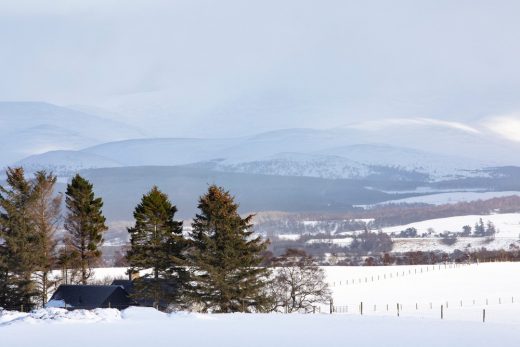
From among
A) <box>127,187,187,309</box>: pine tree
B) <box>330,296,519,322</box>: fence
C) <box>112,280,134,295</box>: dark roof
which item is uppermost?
<box>127,187,187,309</box>: pine tree

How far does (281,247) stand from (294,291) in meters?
132

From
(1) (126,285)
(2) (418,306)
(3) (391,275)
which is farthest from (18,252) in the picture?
(3) (391,275)

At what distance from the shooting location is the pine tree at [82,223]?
61562 millimetres

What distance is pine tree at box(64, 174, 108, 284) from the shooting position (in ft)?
202

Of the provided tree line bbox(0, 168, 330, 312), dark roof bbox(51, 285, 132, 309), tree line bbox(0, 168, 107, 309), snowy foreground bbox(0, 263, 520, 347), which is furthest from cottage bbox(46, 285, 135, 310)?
snowy foreground bbox(0, 263, 520, 347)

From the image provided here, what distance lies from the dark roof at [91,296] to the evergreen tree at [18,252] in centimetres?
318

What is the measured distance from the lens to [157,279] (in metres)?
57.2

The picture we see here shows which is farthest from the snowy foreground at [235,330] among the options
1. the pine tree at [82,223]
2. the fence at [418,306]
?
the pine tree at [82,223]

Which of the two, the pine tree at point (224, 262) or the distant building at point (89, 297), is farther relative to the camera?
the distant building at point (89, 297)

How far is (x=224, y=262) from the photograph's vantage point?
178 feet

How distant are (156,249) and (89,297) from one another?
644 centimetres

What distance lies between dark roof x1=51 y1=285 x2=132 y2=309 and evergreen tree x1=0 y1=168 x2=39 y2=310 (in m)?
3.18

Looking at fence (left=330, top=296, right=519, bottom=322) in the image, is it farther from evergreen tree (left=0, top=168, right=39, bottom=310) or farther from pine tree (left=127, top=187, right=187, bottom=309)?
evergreen tree (left=0, top=168, right=39, bottom=310)

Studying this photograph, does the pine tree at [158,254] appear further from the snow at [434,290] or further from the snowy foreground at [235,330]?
the snow at [434,290]
